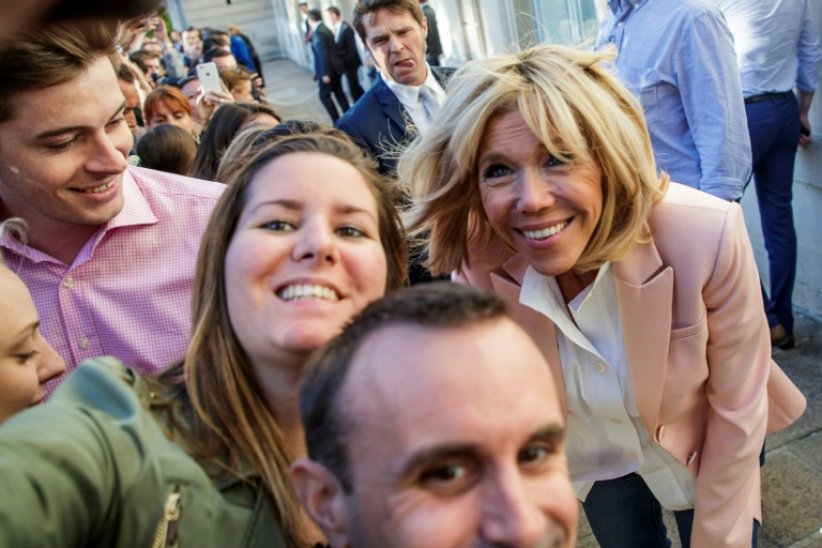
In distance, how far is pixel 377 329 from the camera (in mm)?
1194

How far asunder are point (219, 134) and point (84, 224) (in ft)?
7.00

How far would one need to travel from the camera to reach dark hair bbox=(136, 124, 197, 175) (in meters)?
4.50

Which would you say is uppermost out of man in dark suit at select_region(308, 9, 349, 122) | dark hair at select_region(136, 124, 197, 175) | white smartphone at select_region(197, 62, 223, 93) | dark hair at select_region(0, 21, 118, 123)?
dark hair at select_region(0, 21, 118, 123)

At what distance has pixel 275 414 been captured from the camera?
1.54m

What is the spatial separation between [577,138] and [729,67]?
180cm

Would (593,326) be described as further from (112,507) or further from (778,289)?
(778,289)

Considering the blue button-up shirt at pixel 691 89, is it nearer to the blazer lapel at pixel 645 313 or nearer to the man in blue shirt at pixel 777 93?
the man in blue shirt at pixel 777 93

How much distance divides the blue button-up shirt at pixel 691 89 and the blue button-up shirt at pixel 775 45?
0.73 meters

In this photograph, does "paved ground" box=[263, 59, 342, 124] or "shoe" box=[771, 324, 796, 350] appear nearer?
"shoe" box=[771, 324, 796, 350]

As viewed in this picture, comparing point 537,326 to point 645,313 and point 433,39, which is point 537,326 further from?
point 433,39

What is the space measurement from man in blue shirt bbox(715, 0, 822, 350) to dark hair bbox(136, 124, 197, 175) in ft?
9.79

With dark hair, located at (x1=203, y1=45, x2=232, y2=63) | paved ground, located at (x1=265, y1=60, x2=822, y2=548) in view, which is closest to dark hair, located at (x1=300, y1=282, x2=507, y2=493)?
paved ground, located at (x1=265, y1=60, x2=822, y2=548)

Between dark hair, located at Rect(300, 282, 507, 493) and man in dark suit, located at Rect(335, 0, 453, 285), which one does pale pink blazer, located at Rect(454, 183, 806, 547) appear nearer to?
dark hair, located at Rect(300, 282, 507, 493)

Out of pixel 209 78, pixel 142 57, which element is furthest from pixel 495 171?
pixel 142 57
